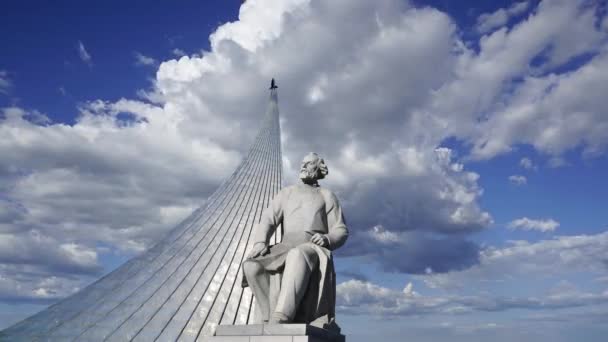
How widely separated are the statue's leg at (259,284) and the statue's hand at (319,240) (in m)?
0.72

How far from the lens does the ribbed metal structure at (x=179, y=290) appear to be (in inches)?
688

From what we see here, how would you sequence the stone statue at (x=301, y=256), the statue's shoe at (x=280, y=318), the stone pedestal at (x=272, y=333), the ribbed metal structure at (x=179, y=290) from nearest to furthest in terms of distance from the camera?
1. the stone pedestal at (x=272, y=333)
2. the statue's shoe at (x=280, y=318)
3. the stone statue at (x=301, y=256)
4. the ribbed metal structure at (x=179, y=290)

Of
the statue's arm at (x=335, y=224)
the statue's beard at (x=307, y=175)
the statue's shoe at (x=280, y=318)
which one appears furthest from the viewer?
the statue's beard at (x=307, y=175)

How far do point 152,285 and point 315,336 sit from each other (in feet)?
54.2

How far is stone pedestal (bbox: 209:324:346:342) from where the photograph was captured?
509 centimetres

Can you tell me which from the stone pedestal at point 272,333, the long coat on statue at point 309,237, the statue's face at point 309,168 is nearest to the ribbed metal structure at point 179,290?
the long coat on statue at point 309,237

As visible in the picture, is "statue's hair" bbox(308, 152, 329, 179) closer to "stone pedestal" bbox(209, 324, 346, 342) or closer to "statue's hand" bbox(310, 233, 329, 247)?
"statue's hand" bbox(310, 233, 329, 247)

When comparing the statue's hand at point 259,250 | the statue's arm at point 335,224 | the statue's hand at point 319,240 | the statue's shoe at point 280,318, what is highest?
the statue's arm at point 335,224

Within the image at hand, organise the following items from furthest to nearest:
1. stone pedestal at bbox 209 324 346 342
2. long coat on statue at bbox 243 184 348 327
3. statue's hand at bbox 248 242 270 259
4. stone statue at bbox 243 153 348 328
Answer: statue's hand at bbox 248 242 270 259
long coat on statue at bbox 243 184 348 327
stone statue at bbox 243 153 348 328
stone pedestal at bbox 209 324 346 342

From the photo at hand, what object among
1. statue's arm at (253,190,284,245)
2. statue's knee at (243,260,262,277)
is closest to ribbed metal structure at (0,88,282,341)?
statue's arm at (253,190,284,245)

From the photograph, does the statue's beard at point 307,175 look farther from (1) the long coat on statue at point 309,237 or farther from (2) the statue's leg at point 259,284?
(2) the statue's leg at point 259,284

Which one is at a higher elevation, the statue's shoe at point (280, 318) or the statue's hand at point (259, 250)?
the statue's hand at point (259, 250)

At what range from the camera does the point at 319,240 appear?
6066 mm

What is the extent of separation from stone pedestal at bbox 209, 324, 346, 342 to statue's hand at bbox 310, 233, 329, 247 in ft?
3.42
